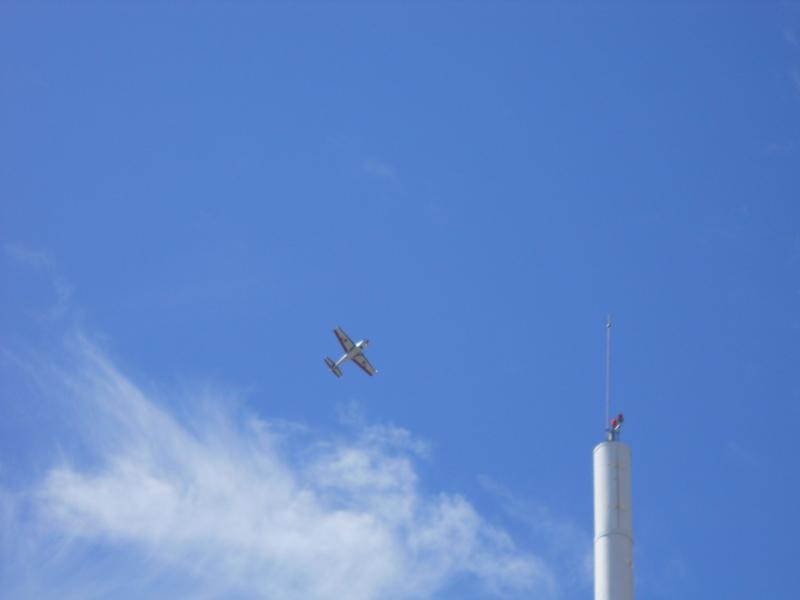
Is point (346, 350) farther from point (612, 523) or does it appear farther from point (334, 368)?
point (612, 523)

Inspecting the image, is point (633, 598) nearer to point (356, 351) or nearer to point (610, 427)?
point (610, 427)

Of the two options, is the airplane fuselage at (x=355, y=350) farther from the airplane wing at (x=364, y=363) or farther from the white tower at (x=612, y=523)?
the white tower at (x=612, y=523)

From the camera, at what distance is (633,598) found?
94.0 m

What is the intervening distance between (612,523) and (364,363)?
99033 mm

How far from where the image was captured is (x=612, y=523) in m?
95.5

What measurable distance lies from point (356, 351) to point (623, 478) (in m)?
95.6

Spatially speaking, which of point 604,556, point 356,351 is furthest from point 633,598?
point 356,351

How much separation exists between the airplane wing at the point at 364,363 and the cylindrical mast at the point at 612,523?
310ft

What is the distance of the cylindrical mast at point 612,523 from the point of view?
308 feet

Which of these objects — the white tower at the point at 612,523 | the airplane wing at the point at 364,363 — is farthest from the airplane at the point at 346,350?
the white tower at the point at 612,523

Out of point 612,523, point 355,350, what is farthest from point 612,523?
point 355,350

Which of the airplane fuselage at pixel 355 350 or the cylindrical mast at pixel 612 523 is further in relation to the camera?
the airplane fuselage at pixel 355 350

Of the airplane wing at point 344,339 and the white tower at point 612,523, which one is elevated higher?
the airplane wing at point 344,339

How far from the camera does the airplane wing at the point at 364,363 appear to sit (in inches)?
7525
